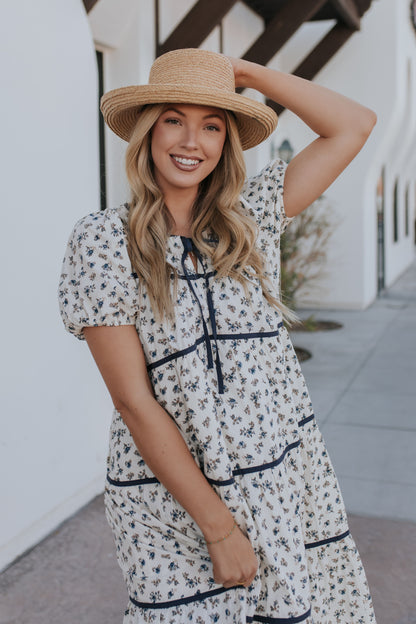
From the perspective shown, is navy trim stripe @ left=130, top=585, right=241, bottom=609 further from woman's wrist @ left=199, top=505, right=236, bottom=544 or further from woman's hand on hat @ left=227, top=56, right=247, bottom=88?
woman's hand on hat @ left=227, top=56, right=247, bottom=88

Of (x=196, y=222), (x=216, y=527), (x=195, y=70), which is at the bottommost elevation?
(x=216, y=527)

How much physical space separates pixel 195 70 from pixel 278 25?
516 centimetres

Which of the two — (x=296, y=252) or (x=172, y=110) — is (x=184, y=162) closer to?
(x=172, y=110)

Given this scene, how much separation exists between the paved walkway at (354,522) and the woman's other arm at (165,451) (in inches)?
57.1

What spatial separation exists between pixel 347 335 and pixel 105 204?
4919 millimetres

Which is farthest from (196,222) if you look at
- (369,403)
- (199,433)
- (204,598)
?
(369,403)

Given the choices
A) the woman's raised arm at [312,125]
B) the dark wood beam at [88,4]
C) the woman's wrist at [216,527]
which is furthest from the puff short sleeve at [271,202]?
the dark wood beam at [88,4]

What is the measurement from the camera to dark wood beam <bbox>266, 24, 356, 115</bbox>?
8.73 meters

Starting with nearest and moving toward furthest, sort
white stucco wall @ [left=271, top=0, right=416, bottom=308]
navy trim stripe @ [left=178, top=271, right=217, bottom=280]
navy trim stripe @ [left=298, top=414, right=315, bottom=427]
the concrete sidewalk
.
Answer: navy trim stripe @ [left=178, top=271, right=217, bottom=280]
navy trim stripe @ [left=298, top=414, right=315, bottom=427]
the concrete sidewalk
white stucco wall @ [left=271, top=0, right=416, bottom=308]

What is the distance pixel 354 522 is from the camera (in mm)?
3521

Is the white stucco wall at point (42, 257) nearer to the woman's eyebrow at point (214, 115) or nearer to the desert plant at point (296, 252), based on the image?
the woman's eyebrow at point (214, 115)

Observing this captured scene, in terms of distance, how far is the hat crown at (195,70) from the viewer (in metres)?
1.57

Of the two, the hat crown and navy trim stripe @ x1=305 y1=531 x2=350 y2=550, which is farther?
navy trim stripe @ x1=305 y1=531 x2=350 y2=550

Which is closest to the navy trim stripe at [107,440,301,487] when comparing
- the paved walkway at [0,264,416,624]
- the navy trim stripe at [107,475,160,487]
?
the navy trim stripe at [107,475,160,487]
